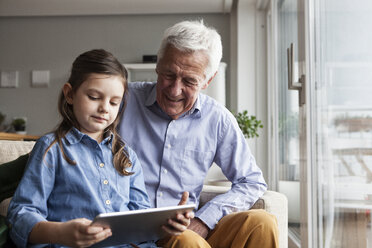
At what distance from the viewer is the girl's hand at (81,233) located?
1032mm

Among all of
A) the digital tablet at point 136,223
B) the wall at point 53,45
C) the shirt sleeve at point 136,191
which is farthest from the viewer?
the wall at point 53,45

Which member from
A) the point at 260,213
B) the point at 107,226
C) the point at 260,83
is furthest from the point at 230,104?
the point at 107,226

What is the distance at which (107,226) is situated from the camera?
1046 millimetres

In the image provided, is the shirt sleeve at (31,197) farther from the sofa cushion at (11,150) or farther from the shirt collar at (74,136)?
the sofa cushion at (11,150)

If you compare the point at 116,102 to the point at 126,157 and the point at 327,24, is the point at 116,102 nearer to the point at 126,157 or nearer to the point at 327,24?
the point at 126,157

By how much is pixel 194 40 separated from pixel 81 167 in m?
0.70

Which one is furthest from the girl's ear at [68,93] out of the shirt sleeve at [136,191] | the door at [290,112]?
the door at [290,112]

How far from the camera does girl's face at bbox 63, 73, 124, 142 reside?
4.41ft

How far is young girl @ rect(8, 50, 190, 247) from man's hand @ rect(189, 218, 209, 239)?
19cm

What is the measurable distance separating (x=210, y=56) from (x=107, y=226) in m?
0.95

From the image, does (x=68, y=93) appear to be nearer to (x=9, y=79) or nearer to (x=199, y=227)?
(x=199, y=227)

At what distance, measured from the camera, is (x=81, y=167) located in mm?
1312

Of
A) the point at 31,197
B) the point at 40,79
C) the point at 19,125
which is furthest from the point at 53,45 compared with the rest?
the point at 31,197

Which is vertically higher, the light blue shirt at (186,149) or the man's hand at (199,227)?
the light blue shirt at (186,149)
